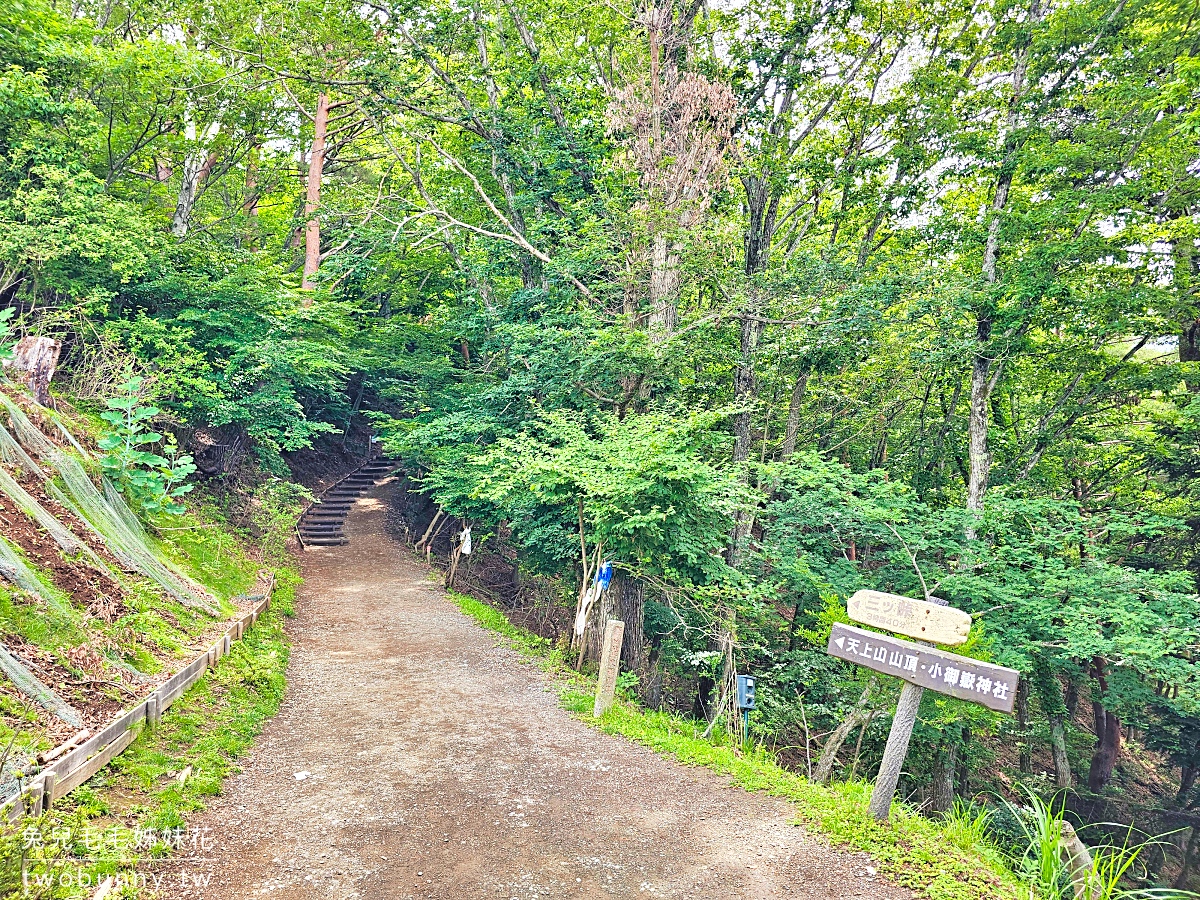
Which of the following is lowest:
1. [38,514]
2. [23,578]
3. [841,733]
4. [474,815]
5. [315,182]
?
[474,815]

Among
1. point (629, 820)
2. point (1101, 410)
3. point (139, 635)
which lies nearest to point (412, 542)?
point (139, 635)

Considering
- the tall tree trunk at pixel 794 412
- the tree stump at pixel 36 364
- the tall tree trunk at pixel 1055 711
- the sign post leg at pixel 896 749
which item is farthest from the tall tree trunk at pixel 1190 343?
the tree stump at pixel 36 364

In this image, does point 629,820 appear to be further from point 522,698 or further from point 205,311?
point 205,311

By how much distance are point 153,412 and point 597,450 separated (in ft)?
18.3

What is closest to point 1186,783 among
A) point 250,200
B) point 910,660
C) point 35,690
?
point 910,660

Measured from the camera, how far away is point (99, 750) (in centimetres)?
410

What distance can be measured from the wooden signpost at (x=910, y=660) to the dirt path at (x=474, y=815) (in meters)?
0.81

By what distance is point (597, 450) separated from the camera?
8.48m

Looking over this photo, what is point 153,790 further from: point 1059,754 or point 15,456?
point 1059,754

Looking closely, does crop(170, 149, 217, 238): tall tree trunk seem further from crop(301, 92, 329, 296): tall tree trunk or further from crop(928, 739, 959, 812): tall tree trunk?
crop(928, 739, 959, 812): tall tree trunk

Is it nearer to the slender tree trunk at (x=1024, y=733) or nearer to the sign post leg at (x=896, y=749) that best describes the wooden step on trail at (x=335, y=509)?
the sign post leg at (x=896, y=749)

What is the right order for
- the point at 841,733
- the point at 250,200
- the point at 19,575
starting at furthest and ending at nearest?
the point at 250,200 < the point at 841,733 < the point at 19,575

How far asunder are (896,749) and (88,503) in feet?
26.3

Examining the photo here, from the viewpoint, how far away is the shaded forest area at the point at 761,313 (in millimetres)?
8961
